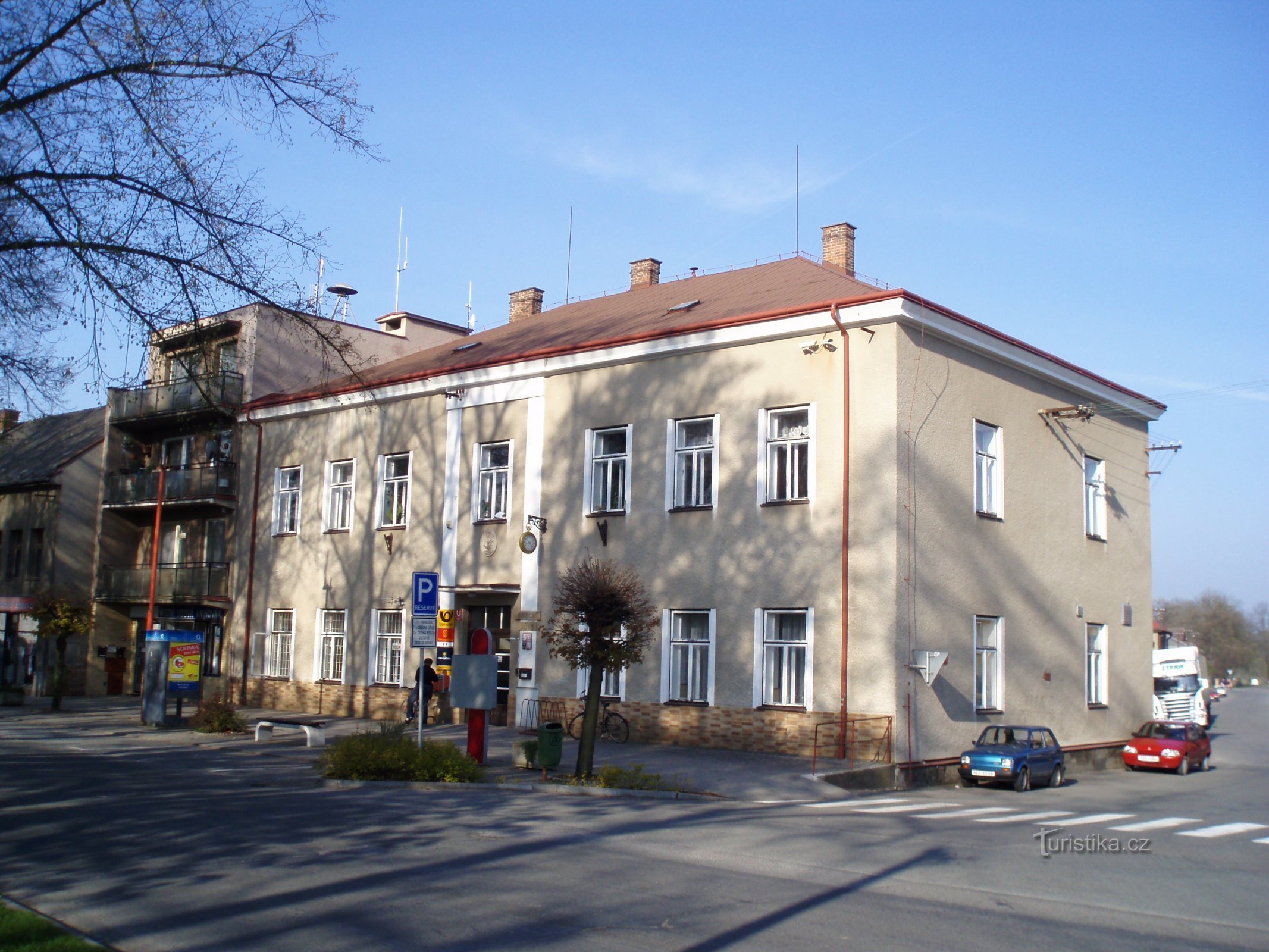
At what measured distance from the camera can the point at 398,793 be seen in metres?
15.7

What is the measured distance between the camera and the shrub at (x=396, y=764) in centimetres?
1675

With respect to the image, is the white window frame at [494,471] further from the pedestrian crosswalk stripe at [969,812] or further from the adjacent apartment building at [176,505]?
the pedestrian crosswalk stripe at [969,812]

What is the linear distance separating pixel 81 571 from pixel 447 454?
1779 cm

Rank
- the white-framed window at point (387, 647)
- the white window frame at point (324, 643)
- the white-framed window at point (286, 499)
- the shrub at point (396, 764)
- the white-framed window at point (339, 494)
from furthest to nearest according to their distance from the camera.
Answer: the white-framed window at point (286, 499), the white-framed window at point (339, 494), the white window frame at point (324, 643), the white-framed window at point (387, 647), the shrub at point (396, 764)

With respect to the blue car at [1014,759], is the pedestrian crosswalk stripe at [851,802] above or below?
below

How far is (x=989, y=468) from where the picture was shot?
77.9 feet

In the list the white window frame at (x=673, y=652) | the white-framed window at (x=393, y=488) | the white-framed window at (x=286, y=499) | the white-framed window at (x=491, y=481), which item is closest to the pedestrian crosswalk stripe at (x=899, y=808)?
the white window frame at (x=673, y=652)

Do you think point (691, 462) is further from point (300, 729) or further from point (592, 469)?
point (300, 729)

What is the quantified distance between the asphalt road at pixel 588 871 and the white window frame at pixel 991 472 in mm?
7859

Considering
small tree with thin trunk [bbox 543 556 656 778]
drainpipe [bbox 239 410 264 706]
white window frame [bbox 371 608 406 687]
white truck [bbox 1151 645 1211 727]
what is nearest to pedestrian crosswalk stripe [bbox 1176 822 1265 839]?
small tree with thin trunk [bbox 543 556 656 778]

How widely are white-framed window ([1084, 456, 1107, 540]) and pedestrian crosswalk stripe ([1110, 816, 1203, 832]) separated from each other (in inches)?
460

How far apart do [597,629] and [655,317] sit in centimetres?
1138

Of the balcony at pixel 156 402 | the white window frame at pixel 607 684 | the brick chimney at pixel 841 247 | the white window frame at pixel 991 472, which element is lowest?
the white window frame at pixel 607 684

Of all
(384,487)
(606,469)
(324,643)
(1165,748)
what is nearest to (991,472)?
(606,469)
